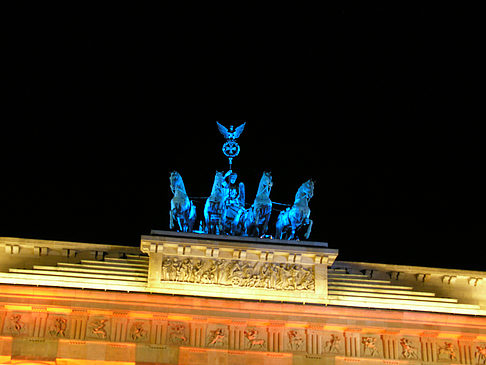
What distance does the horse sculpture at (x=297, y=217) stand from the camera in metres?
25.4

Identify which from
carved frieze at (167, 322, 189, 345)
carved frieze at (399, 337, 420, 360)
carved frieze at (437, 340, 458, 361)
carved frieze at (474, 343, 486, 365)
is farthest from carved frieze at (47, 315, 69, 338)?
carved frieze at (474, 343, 486, 365)

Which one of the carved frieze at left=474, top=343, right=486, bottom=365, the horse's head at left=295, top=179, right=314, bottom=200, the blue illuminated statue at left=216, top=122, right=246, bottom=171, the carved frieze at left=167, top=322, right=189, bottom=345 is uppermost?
the blue illuminated statue at left=216, top=122, right=246, bottom=171

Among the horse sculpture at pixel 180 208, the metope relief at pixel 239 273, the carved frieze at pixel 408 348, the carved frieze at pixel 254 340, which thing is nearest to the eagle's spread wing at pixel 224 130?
the horse sculpture at pixel 180 208

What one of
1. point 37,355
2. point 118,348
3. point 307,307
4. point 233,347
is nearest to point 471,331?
point 307,307

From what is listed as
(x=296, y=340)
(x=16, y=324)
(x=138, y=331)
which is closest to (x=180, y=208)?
(x=138, y=331)

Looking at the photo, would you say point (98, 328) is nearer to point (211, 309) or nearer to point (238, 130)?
point (211, 309)

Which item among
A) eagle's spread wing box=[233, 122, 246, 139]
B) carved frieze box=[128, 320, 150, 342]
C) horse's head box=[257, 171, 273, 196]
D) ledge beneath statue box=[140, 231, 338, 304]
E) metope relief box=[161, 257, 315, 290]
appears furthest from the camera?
eagle's spread wing box=[233, 122, 246, 139]

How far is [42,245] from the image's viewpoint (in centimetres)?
2525

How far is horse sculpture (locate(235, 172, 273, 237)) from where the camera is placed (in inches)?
1003

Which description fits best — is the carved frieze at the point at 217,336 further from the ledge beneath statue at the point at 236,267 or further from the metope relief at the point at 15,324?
the metope relief at the point at 15,324

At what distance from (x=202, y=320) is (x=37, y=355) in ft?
14.8

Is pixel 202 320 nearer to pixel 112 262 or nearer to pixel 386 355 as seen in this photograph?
pixel 112 262

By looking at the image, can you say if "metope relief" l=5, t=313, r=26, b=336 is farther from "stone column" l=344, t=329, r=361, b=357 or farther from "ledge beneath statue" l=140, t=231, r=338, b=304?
"stone column" l=344, t=329, r=361, b=357

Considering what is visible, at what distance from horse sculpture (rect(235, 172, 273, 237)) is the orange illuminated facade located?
858mm
